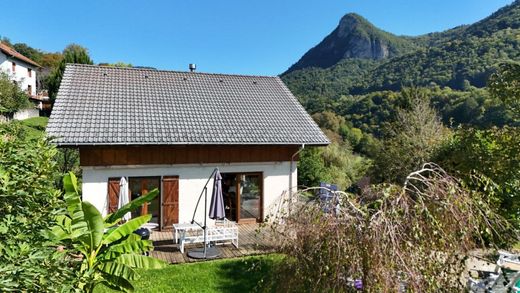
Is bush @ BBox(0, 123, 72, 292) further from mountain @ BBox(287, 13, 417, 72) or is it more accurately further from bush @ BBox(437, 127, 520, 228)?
mountain @ BBox(287, 13, 417, 72)

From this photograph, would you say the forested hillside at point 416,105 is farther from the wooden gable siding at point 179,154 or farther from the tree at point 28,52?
the tree at point 28,52

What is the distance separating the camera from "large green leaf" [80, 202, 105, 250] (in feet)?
25.4

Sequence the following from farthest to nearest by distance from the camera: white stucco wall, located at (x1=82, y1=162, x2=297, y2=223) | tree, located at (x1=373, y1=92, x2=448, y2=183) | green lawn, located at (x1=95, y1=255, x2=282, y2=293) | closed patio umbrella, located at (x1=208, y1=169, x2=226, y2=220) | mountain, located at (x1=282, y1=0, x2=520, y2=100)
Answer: mountain, located at (x1=282, y1=0, x2=520, y2=100) → tree, located at (x1=373, y1=92, x2=448, y2=183) → white stucco wall, located at (x1=82, y1=162, x2=297, y2=223) → closed patio umbrella, located at (x1=208, y1=169, x2=226, y2=220) → green lawn, located at (x1=95, y1=255, x2=282, y2=293)

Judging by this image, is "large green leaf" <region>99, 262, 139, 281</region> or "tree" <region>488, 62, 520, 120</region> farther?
"large green leaf" <region>99, 262, 139, 281</region>

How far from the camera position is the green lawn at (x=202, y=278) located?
964cm

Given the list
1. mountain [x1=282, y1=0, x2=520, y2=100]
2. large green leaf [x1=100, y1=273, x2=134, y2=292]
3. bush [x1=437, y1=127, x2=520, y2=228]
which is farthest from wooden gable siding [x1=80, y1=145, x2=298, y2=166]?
mountain [x1=282, y1=0, x2=520, y2=100]

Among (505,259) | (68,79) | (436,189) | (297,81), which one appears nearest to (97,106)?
A: (68,79)

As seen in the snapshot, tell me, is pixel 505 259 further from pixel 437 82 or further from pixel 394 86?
pixel 394 86

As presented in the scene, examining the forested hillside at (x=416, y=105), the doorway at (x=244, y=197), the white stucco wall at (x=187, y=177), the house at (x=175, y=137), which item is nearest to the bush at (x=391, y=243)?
the forested hillside at (x=416, y=105)

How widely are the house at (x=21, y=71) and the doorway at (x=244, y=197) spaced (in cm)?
3760

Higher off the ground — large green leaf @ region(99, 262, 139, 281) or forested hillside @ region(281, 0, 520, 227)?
forested hillside @ region(281, 0, 520, 227)

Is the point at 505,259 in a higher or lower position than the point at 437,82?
lower

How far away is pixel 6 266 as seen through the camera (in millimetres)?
3291

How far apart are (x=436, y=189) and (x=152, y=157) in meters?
12.2
